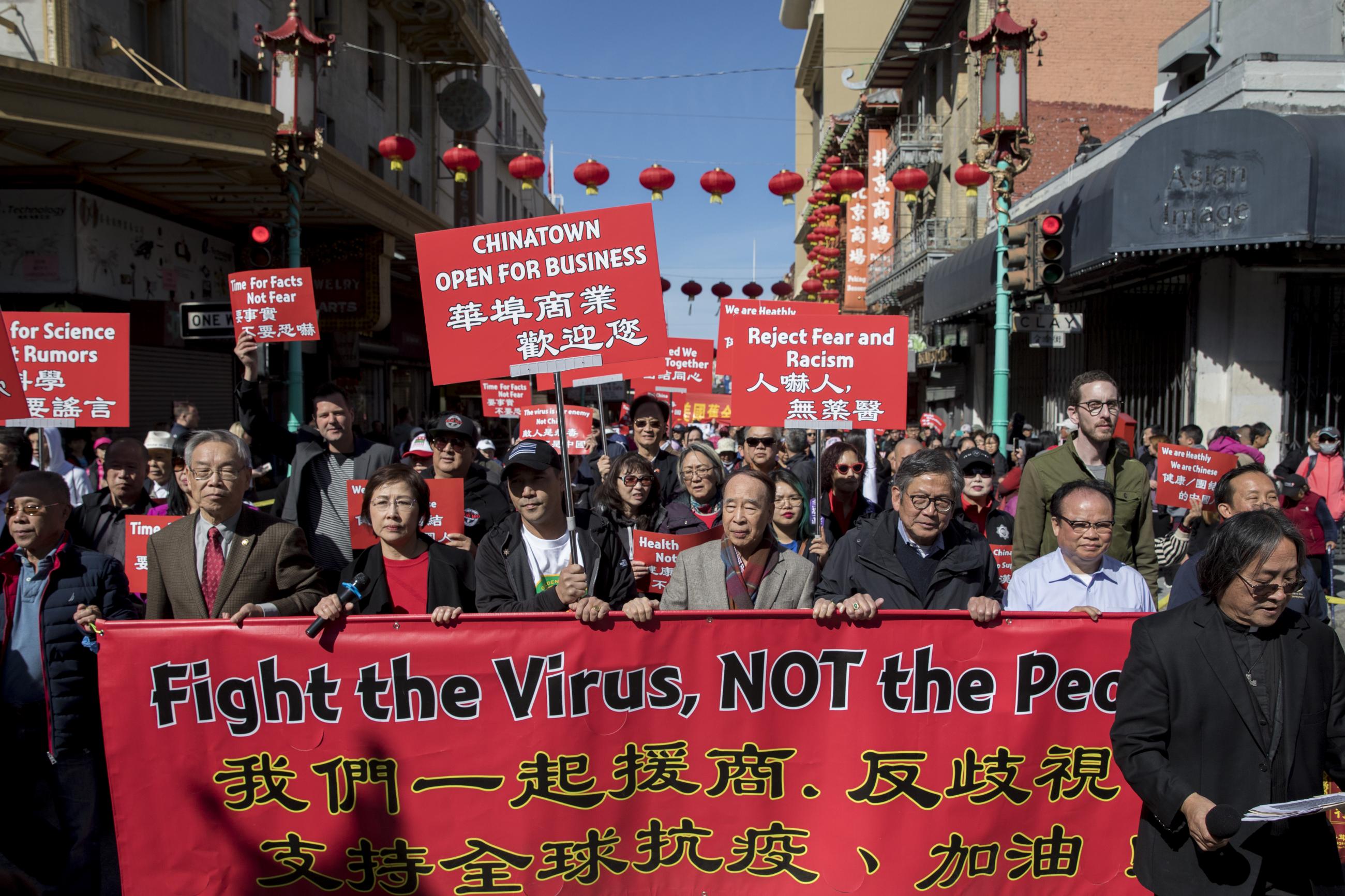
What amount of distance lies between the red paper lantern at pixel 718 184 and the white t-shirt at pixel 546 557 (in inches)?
422

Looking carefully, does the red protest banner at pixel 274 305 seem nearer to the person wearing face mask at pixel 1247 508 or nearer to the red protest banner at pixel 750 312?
the red protest banner at pixel 750 312

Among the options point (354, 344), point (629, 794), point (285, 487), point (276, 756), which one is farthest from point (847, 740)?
point (354, 344)

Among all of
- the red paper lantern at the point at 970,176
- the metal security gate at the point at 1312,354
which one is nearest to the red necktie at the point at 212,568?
the metal security gate at the point at 1312,354

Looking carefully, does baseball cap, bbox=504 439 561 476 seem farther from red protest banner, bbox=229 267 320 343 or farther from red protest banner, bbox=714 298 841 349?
red protest banner, bbox=229 267 320 343

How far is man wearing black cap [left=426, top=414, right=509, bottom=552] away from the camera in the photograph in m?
5.96

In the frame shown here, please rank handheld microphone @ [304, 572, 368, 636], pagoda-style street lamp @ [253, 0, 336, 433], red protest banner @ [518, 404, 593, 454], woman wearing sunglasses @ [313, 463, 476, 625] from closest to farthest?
handheld microphone @ [304, 572, 368, 636], woman wearing sunglasses @ [313, 463, 476, 625], red protest banner @ [518, 404, 593, 454], pagoda-style street lamp @ [253, 0, 336, 433]

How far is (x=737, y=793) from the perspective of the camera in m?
3.69

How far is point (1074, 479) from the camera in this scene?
4902 mm

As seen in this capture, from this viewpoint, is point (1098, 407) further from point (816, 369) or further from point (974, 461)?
point (816, 369)

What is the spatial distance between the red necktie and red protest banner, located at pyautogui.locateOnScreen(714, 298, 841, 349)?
130 inches

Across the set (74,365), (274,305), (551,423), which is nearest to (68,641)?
(74,365)

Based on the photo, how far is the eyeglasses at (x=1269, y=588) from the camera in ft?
8.84

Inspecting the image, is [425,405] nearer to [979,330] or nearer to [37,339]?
[979,330]

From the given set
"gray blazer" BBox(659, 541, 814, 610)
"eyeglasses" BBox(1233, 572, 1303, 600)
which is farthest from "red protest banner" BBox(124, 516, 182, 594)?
"eyeglasses" BBox(1233, 572, 1303, 600)
